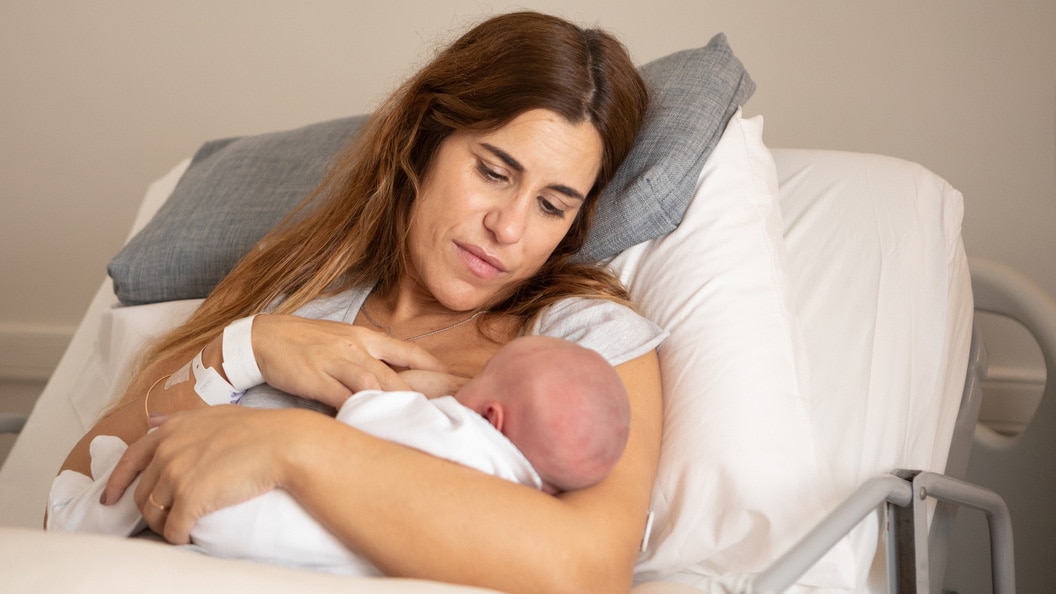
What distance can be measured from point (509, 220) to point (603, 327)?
23cm

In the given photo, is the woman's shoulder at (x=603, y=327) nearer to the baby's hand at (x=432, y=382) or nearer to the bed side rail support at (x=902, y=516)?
the baby's hand at (x=432, y=382)

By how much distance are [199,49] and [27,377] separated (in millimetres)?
1372

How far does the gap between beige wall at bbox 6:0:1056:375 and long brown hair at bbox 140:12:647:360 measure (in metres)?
0.70

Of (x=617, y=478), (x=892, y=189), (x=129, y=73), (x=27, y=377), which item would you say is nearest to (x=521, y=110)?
(x=617, y=478)

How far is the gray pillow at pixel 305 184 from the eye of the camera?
5.55 feet

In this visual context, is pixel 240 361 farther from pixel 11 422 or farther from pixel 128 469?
pixel 11 422

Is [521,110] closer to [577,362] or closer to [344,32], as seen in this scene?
[577,362]

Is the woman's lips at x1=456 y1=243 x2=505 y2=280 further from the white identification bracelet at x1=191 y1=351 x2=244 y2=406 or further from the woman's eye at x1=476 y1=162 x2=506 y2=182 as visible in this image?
the white identification bracelet at x1=191 y1=351 x2=244 y2=406

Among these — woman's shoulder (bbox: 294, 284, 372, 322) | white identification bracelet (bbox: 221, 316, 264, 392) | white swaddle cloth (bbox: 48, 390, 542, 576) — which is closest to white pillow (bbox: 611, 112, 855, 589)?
white swaddle cloth (bbox: 48, 390, 542, 576)

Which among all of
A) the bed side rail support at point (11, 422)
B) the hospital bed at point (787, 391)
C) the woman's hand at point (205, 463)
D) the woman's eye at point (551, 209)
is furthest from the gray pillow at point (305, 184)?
the woman's hand at point (205, 463)

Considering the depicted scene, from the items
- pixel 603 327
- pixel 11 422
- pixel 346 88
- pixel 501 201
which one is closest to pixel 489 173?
pixel 501 201

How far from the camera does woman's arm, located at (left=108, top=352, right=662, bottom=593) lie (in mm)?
1070

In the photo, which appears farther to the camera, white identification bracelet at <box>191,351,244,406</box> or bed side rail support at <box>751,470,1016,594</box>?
white identification bracelet at <box>191,351,244,406</box>

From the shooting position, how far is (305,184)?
2209 millimetres
